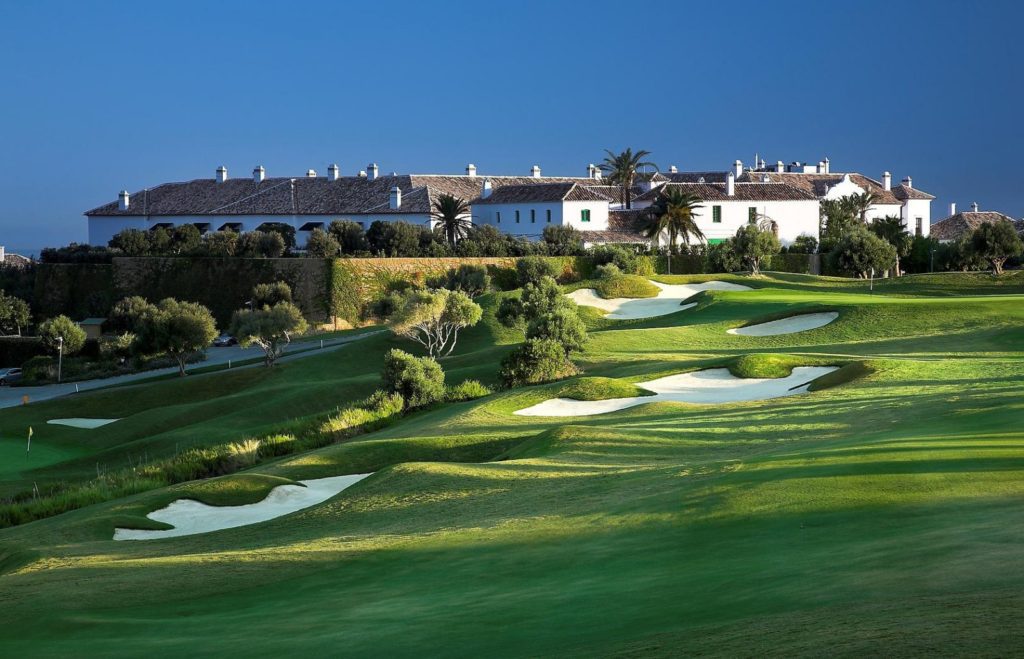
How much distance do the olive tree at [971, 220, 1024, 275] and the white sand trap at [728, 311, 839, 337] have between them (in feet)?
87.1

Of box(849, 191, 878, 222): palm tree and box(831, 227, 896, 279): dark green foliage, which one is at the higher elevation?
box(849, 191, 878, 222): palm tree

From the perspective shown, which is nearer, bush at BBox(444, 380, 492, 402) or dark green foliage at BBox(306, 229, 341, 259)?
bush at BBox(444, 380, 492, 402)

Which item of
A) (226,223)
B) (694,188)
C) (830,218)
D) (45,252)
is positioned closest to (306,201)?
(226,223)

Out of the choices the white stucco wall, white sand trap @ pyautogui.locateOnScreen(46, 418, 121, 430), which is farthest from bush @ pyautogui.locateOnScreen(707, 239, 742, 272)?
white sand trap @ pyautogui.locateOnScreen(46, 418, 121, 430)

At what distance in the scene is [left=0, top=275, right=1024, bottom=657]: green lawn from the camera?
7.22 metres

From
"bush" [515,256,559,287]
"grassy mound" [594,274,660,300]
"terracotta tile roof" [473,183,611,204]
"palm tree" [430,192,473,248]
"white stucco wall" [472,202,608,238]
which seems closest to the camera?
"grassy mound" [594,274,660,300]

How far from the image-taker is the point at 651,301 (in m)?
55.3

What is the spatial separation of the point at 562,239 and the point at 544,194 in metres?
7.31

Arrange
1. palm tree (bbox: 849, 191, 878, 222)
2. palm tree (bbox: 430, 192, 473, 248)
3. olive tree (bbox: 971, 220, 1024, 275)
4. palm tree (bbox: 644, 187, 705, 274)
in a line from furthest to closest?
1. palm tree (bbox: 849, 191, 878, 222)
2. palm tree (bbox: 430, 192, 473, 248)
3. palm tree (bbox: 644, 187, 705, 274)
4. olive tree (bbox: 971, 220, 1024, 275)

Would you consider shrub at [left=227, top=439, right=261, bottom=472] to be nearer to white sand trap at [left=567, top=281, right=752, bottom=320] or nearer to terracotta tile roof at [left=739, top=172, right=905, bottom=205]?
white sand trap at [left=567, top=281, right=752, bottom=320]

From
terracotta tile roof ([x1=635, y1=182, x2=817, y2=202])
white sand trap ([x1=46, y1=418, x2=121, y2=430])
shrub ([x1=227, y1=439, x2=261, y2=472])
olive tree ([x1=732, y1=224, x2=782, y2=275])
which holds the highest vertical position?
terracotta tile roof ([x1=635, y1=182, x2=817, y2=202])

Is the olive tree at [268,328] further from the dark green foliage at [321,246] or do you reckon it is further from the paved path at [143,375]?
the dark green foliage at [321,246]

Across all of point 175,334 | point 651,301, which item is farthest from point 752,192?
point 175,334

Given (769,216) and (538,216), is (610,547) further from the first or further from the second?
(769,216)
